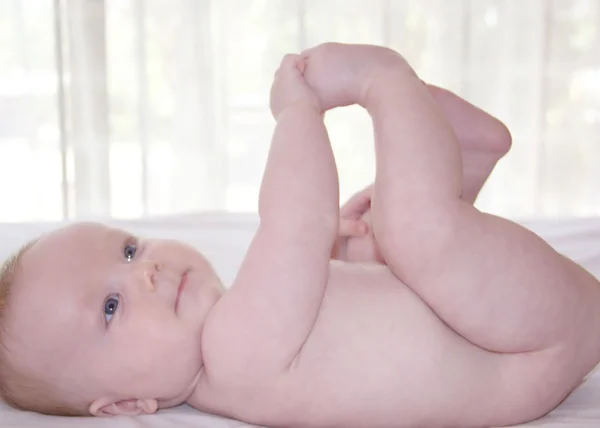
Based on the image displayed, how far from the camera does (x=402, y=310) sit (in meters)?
0.90

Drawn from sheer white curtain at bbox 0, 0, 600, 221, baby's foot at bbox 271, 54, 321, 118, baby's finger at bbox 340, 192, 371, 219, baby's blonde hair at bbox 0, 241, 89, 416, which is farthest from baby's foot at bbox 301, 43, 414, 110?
sheer white curtain at bbox 0, 0, 600, 221

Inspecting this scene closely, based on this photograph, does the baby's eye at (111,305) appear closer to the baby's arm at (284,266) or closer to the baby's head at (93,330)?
the baby's head at (93,330)

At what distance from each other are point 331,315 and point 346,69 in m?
0.33

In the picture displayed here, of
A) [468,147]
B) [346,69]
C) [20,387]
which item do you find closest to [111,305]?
[20,387]

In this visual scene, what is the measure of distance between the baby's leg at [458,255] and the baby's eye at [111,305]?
1.12 feet

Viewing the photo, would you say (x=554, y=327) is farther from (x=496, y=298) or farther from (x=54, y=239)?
(x=54, y=239)

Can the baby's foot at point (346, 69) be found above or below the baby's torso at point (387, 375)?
above

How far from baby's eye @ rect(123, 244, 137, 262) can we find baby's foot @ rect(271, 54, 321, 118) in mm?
266

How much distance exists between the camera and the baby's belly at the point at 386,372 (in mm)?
873

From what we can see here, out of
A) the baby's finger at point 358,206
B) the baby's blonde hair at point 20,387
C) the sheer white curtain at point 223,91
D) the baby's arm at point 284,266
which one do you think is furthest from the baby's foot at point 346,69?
the sheer white curtain at point 223,91

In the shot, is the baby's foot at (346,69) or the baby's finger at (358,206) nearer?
the baby's foot at (346,69)

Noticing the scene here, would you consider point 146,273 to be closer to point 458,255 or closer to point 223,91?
point 458,255

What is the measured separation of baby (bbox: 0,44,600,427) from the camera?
2.80 ft

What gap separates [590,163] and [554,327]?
1523 mm
